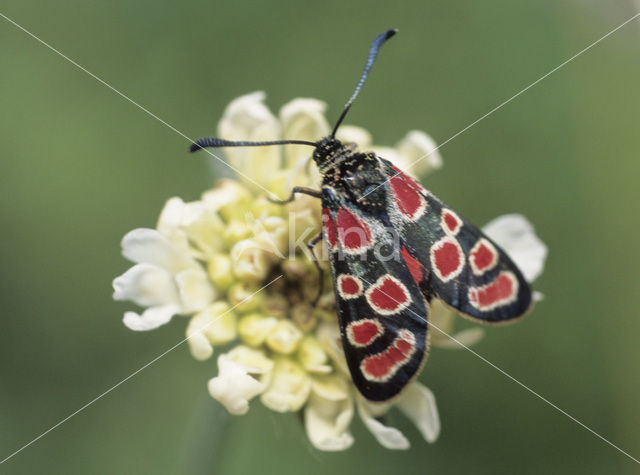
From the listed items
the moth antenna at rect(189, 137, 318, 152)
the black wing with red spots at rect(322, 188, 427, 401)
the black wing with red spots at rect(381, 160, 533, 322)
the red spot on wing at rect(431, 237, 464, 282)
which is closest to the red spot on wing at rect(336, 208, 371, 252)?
the black wing with red spots at rect(322, 188, 427, 401)

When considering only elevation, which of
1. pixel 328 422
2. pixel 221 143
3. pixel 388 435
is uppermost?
pixel 221 143

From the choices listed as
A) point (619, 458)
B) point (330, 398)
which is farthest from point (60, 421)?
point (619, 458)

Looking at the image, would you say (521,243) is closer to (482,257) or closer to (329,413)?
(482,257)

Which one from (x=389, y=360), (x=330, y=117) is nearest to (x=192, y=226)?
(x=389, y=360)

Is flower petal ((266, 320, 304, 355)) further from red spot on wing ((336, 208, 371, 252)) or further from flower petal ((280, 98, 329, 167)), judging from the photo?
flower petal ((280, 98, 329, 167))

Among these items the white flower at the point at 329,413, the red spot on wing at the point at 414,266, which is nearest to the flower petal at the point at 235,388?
the white flower at the point at 329,413

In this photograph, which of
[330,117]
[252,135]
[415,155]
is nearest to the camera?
[252,135]

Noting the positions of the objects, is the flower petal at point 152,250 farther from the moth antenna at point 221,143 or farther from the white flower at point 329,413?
the white flower at point 329,413
